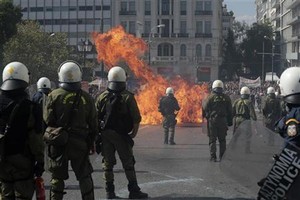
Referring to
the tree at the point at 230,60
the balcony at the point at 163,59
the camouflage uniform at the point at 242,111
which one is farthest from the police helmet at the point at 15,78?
the tree at the point at 230,60

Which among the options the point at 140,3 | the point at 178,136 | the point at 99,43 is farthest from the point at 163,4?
the point at 178,136

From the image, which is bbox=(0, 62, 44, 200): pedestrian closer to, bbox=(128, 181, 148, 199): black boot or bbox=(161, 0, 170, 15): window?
bbox=(128, 181, 148, 199): black boot

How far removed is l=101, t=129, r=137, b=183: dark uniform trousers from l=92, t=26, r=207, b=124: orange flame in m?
15.7

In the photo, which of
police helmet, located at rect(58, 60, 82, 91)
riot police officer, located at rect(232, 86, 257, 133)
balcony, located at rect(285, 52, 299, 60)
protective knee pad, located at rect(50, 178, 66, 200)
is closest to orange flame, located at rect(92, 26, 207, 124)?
riot police officer, located at rect(232, 86, 257, 133)

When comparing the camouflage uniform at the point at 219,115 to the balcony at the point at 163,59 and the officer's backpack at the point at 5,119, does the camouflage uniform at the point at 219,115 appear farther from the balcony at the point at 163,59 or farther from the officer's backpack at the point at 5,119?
the balcony at the point at 163,59

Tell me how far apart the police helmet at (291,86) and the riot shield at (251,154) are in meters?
0.32

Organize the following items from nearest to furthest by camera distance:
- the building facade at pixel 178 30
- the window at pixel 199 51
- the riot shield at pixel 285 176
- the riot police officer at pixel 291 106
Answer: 1. the riot shield at pixel 285 176
2. the riot police officer at pixel 291 106
3. the building facade at pixel 178 30
4. the window at pixel 199 51

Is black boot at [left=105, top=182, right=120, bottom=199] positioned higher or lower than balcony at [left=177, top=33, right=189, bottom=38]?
lower

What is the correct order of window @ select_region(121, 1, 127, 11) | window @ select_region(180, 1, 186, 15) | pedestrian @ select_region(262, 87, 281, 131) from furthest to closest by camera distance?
window @ select_region(121, 1, 127, 11), window @ select_region(180, 1, 186, 15), pedestrian @ select_region(262, 87, 281, 131)

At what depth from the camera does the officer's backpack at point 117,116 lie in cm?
702

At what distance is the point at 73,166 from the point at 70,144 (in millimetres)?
260

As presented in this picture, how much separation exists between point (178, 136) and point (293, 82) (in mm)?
13287

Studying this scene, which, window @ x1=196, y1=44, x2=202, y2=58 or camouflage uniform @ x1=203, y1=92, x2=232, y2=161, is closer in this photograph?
camouflage uniform @ x1=203, y1=92, x2=232, y2=161

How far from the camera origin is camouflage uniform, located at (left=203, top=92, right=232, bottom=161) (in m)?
10.5
